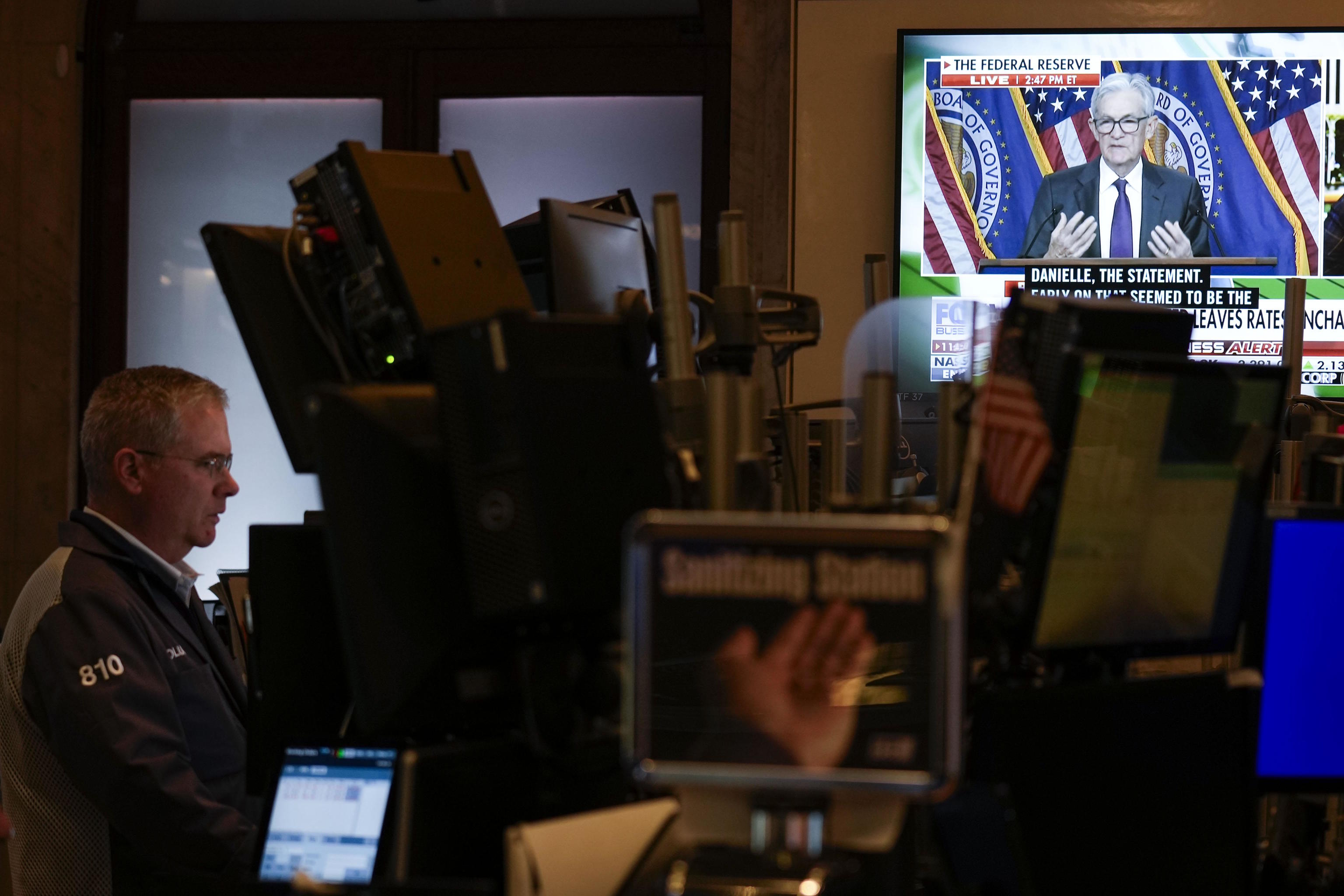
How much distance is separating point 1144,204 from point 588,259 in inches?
128

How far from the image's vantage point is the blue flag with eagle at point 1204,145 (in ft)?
14.8

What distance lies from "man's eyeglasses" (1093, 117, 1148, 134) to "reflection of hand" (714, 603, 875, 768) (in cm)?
400

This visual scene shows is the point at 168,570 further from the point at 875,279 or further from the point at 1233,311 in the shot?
the point at 1233,311

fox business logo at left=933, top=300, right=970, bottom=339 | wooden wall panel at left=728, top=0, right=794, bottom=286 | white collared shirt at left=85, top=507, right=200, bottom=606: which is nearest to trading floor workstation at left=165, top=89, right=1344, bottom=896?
white collared shirt at left=85, top=507, right=200, bottom=606

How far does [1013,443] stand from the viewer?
1291mm

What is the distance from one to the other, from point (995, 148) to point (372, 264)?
11.5 feet

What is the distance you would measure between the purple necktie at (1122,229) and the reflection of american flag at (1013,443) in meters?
3.48

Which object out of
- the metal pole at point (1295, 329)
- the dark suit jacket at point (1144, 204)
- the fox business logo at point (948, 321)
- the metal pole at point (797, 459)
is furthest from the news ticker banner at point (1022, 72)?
the metal pole at point (797, 459)

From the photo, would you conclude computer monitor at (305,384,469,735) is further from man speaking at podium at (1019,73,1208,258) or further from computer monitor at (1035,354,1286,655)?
man speaking at podium at (1019,73,1208,258)

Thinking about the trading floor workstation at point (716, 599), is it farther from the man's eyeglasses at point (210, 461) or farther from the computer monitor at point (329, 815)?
the man's eyeglasses at point (210, 461)

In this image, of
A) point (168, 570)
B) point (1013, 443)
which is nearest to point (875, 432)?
point (1013, 443)

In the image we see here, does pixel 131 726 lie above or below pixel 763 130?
below

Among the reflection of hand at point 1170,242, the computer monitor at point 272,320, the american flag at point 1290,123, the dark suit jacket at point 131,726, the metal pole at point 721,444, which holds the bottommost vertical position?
the dark suit jacket at point 131,726

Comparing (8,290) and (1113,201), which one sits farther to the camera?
(8,290)
